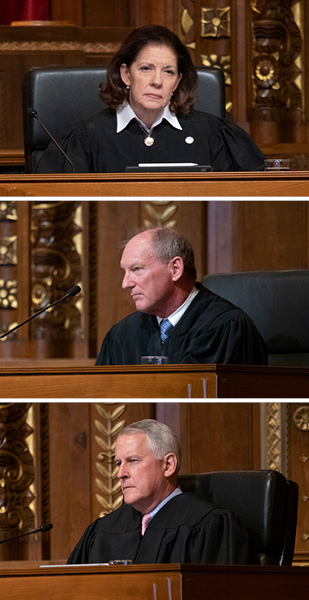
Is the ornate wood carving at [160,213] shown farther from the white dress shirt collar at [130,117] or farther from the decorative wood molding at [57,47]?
the decorative wood molding at [57,47]

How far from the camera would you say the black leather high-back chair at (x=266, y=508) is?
254 cm

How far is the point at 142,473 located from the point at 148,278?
1.95 feet

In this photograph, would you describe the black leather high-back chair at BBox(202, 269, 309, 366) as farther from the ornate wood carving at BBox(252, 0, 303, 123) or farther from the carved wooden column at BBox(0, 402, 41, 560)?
the ornate wood carving at BBox(252, 0, 303, 123)

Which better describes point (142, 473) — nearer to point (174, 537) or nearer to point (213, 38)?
point (174, 537)

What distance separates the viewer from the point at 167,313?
2.51 metres

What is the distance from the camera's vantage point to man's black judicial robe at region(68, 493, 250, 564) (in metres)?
2.56

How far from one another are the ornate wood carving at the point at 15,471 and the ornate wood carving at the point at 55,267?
1168mm

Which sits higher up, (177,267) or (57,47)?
(57,47)

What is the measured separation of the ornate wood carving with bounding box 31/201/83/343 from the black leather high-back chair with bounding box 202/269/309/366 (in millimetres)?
379

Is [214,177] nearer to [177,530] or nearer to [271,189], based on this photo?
[271,189]

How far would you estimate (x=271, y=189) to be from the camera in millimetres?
2303

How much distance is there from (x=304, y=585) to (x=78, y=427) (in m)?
1.76

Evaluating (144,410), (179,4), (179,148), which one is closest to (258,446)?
(144,410)

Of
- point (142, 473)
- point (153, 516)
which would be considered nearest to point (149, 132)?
point (142, 473)
